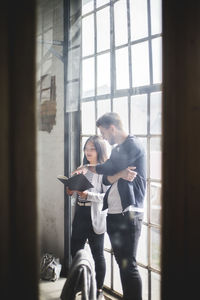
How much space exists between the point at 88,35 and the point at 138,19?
891mm

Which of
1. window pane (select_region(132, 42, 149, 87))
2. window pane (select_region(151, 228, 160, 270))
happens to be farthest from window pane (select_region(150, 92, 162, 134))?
window pane (select_region(151, 228, 160, 270))

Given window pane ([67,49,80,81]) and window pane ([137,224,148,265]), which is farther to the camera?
window pane ([67,49,80,81])

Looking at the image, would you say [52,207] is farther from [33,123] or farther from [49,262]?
[33,123]

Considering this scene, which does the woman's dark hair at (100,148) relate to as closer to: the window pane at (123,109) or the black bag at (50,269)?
the window pane at (123,109)

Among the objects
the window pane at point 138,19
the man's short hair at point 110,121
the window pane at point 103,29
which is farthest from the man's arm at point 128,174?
the window pane at point 103,29

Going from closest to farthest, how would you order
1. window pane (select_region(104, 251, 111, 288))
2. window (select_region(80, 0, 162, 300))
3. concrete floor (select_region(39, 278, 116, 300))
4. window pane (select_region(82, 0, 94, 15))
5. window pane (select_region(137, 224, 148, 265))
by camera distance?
1. window (select_region(80, 0, 162, 300))
2. window pane (select_region(137, 224, 148, 265))
3. concrete floor (select_region(39, 278, 116, 300))
4. window pane (select_region(104, 251, 111, 288))
5. window pane (select_region(82, 0, 94, 15))

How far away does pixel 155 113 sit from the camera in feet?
8.85

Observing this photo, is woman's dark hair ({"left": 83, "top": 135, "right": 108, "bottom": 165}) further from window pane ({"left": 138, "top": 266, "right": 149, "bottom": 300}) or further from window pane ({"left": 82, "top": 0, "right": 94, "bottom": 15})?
window pane ({"left": 82, "top": 0, "right": 94, "bottom": 15})

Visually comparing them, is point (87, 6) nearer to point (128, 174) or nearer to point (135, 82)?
point (135, 82)

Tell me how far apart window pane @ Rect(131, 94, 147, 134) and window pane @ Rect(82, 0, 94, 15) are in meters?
1.31

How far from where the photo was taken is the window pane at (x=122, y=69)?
3008 mm

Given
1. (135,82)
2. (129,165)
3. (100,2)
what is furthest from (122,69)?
(129,165)

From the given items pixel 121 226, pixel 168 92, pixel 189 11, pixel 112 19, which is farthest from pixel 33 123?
pixel 112 19

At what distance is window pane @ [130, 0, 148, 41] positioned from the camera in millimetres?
2766
